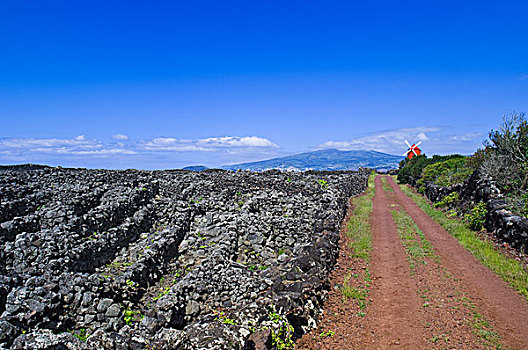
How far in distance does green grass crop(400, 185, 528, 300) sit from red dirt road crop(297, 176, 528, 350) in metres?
0.33

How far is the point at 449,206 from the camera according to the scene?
24.6 metres

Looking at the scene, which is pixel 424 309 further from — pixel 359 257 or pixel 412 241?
pixel 412 241

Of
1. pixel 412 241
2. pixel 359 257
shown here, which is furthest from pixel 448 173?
pixel 359 257

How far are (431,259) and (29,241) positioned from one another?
47.2 ft

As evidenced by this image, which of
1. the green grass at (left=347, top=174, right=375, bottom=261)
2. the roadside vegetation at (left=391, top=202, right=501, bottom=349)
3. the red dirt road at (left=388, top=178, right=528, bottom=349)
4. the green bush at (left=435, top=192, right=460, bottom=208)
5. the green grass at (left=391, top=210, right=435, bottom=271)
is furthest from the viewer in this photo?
the green bush at (left=435, top=192, right=460, bottom=208)

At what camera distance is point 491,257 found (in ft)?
42.7

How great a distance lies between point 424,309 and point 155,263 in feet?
27.9

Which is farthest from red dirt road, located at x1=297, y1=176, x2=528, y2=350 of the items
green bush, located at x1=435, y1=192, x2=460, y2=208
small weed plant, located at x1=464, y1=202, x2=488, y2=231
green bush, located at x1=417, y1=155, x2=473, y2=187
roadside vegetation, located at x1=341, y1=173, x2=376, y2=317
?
green bush, located at x1=417, y1=155, x2=473, y2=187

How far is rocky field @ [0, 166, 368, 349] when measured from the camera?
7105mm

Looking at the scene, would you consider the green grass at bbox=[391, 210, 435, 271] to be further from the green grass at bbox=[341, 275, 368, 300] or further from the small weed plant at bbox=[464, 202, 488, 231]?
the green grass at bbox=[341, 275, 368, 300]

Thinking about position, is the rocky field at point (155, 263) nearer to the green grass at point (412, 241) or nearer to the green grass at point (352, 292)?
the green grass at point (352, 292)

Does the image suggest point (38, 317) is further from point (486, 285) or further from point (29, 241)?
point (486, 285)

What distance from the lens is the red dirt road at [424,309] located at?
773 cm

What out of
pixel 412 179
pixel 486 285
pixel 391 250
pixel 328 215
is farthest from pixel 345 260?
pixel 412 179
